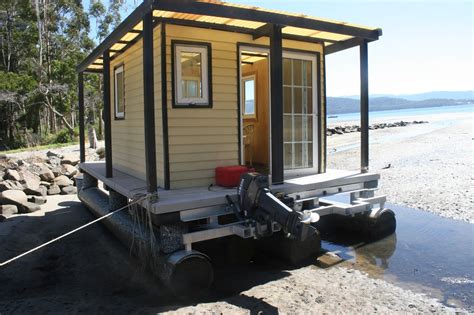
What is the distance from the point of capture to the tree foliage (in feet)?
93.8

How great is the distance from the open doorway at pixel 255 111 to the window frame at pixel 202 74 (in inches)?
76.2

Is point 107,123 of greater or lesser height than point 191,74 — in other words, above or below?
below

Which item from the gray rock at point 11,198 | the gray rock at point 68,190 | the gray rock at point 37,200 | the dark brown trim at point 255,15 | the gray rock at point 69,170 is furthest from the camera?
the gray rock at point 69,170

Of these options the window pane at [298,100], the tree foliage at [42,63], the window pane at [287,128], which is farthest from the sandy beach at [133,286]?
the tree foliage at [42,63]

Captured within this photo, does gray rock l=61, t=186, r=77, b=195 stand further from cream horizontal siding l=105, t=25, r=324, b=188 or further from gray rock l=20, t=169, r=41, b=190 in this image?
cream horizontal siding l=105, t=25, r=324, b=188

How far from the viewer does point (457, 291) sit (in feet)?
16.2

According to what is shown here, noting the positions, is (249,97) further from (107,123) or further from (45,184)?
(45,184)

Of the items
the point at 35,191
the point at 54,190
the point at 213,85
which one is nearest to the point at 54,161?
the point at 54,190

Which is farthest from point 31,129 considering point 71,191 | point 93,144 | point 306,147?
point 306,147

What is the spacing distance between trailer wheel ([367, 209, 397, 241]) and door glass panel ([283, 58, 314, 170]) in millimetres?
1403

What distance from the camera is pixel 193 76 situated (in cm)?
623

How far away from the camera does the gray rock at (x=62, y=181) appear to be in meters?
12.1

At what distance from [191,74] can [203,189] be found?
1.68 meters

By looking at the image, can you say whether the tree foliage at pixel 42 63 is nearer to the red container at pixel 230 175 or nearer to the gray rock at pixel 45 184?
the gray rock at pixel 45 184
